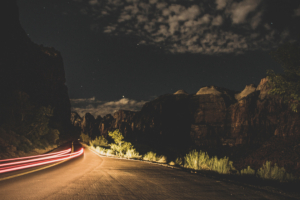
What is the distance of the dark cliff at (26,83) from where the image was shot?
1133 inches

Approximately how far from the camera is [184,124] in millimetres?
111062

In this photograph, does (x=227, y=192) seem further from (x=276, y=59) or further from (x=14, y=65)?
(x=14, y=65)

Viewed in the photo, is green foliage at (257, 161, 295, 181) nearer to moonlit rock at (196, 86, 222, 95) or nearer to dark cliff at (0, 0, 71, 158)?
dark cliff at (0, 0, 71, 158)

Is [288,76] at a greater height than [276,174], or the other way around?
[288,76]

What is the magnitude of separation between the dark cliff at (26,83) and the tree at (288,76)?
28741 mm

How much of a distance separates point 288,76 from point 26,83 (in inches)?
3343

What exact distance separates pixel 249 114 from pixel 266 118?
795cm

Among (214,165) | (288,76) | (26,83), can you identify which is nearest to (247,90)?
(288,76)

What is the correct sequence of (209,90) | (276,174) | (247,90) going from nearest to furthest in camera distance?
(276,174) → (247,90) → (209,90)

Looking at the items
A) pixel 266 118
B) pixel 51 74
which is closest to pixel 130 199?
pixel 266 118

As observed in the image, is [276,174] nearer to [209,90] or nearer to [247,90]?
[247,90]

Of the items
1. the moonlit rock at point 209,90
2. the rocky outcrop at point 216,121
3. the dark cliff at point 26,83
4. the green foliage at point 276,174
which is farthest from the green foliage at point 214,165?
the moonlit rock at point 209,90

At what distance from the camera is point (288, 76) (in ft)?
41.8

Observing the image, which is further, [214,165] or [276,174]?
[214,165]
